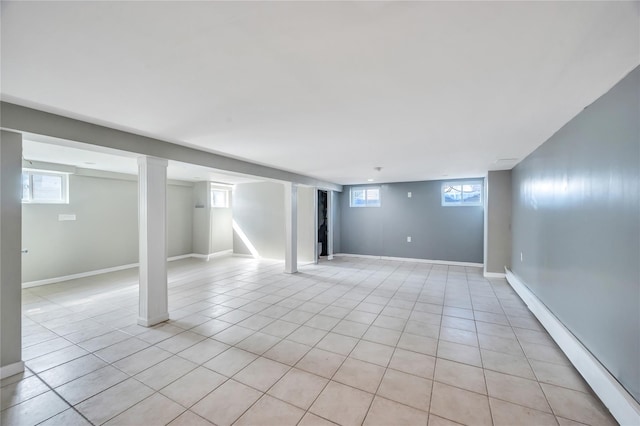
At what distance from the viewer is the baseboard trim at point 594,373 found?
156 centimetres

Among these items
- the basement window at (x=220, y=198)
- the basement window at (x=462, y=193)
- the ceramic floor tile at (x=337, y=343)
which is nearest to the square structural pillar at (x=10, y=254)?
the ceramic floor tile at (x=337, y=343)

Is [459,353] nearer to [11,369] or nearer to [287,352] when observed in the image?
[287,352]

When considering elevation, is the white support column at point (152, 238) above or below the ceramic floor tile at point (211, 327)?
above

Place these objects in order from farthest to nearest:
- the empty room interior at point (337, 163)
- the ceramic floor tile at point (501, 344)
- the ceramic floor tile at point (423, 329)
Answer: the ceramic floor tile at point (423, 329) < the ceramic floor tile at point (501, 344) < the empty room interior at point (337, 163)

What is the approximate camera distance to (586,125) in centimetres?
217

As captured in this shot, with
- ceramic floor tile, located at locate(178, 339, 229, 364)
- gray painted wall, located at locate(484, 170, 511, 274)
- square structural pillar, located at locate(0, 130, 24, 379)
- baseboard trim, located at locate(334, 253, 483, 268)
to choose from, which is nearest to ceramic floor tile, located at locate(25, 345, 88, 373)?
square structural pillar, located at locate(0, 130, 24, 379)

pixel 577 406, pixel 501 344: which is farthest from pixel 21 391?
pixel 501 344

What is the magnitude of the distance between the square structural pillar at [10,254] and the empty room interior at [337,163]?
0.04ft

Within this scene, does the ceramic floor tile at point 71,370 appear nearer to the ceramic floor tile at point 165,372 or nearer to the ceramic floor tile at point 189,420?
the ceramic floor tile at point 165,372

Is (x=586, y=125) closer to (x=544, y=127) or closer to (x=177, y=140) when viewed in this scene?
(x=544, y=127)

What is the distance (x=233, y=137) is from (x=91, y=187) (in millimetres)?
4817

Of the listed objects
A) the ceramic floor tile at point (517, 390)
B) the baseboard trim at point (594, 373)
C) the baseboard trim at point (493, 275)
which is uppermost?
the baseboard trim at point (594, 373)

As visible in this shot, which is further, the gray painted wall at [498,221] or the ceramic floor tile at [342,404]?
the gray painted wall at [498,221]

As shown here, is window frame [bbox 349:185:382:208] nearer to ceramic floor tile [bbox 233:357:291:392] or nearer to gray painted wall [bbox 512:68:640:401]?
A: gray painted wall [bbox 512:68:640:401]
